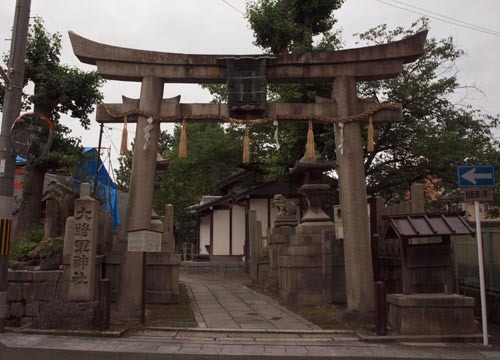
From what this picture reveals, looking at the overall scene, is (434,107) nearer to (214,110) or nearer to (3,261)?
(214,110)

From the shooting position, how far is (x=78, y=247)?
951 cm

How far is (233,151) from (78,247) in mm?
20363

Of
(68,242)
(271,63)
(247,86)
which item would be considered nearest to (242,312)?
(68,242)

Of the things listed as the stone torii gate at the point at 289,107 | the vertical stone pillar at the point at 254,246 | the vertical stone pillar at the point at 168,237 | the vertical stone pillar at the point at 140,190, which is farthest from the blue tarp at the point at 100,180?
the vertical stone pillar at the point at 254,246

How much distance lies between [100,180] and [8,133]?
357 inches

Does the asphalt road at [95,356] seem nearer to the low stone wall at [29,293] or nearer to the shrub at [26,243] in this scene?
the low stone wall at [29,293]

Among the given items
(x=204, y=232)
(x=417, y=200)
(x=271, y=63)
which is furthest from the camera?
(x=204, y=232)

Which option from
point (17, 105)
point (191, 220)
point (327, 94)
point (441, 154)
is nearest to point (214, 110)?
point (17, 105)

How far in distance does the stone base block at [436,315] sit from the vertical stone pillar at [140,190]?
575 centimetres

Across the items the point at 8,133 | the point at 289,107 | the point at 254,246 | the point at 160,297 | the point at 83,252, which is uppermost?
the point at 289,107

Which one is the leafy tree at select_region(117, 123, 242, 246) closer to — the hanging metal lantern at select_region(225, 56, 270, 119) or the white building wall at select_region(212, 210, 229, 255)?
the white building wall at select_region(212, 210, 229, 255)

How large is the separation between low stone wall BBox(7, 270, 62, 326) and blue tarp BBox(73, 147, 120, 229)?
4346 mm

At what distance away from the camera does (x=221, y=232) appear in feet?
99.9

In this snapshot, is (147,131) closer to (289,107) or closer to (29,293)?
(289,107)
